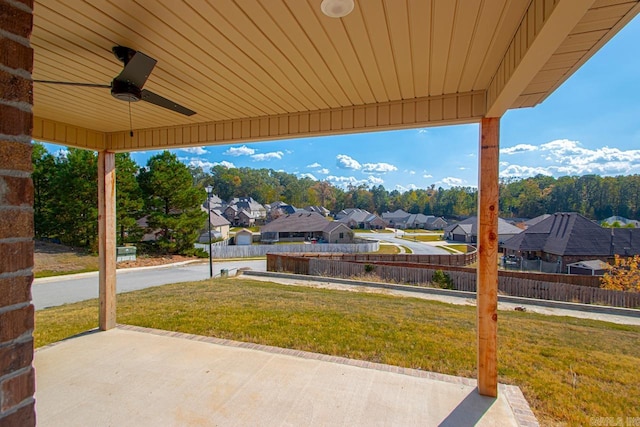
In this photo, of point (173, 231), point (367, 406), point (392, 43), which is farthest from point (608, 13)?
point (173, 231)

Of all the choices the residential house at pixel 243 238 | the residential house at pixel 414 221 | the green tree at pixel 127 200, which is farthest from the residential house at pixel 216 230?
the residential house at pixel 414 221

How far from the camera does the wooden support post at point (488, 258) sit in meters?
2.65

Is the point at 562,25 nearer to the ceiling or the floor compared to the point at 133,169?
nearer to the floor

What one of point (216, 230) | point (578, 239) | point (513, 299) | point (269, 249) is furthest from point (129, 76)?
point (216, 230)

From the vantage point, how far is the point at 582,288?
31.0ft

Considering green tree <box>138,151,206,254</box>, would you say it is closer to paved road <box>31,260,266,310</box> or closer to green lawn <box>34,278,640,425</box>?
paved road <box>31,260,266,310</box>

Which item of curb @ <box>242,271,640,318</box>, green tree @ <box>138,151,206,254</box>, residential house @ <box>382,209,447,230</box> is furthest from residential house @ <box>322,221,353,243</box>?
residential house @ <box>382,209,447,230</box>

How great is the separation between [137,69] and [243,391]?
2.61 meters

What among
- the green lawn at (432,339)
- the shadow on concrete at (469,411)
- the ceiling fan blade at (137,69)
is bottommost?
the green lawn at (432,339)

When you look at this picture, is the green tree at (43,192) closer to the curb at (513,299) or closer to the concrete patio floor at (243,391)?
the curb at (513,299)

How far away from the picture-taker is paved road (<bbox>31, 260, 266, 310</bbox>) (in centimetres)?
911

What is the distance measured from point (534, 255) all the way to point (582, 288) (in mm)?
11458

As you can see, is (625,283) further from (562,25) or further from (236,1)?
(236,1)

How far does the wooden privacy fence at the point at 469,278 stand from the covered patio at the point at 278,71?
894 cm
